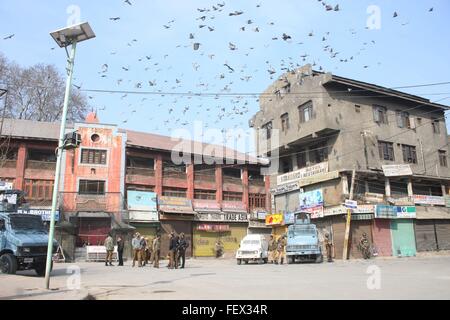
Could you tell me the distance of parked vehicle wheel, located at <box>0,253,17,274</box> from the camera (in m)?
15.1

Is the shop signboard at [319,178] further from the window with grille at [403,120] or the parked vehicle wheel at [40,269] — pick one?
the parked vehicle wheel at [40,269]

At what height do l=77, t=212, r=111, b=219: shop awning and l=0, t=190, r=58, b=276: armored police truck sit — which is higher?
l=77, t=212, r=111, b=219: shop awning

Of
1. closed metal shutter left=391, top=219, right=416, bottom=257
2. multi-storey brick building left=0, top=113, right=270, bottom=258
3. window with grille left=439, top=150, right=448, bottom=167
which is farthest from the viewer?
window with grille left=439, top=150, right=448, bottom=167

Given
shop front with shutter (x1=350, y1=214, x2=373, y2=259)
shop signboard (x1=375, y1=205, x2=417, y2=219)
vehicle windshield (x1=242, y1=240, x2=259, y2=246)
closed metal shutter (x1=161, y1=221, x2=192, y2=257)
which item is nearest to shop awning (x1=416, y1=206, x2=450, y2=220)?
shop signboard (x1=375, y1=205, x2=417, y2=219)

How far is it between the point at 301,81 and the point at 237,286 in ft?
91.8

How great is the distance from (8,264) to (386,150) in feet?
98.7

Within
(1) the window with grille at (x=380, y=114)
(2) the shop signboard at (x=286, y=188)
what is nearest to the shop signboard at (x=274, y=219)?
(2) the shop signboard at (x=286, y=188)

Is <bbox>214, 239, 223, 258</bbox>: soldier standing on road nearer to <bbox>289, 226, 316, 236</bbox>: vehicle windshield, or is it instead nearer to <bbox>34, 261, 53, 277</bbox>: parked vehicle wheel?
<bbox>289, 226, 316, 236</bbox>: vehicle windshield

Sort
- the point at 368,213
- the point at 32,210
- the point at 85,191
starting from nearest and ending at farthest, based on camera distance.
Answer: the point at 368,213 → the point at 32,210 → the point at 85,191

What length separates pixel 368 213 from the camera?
3094cm

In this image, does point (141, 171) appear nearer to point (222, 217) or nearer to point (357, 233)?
point (222, 217)

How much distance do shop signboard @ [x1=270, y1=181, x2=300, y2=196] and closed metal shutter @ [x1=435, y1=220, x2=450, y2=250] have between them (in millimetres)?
11773
